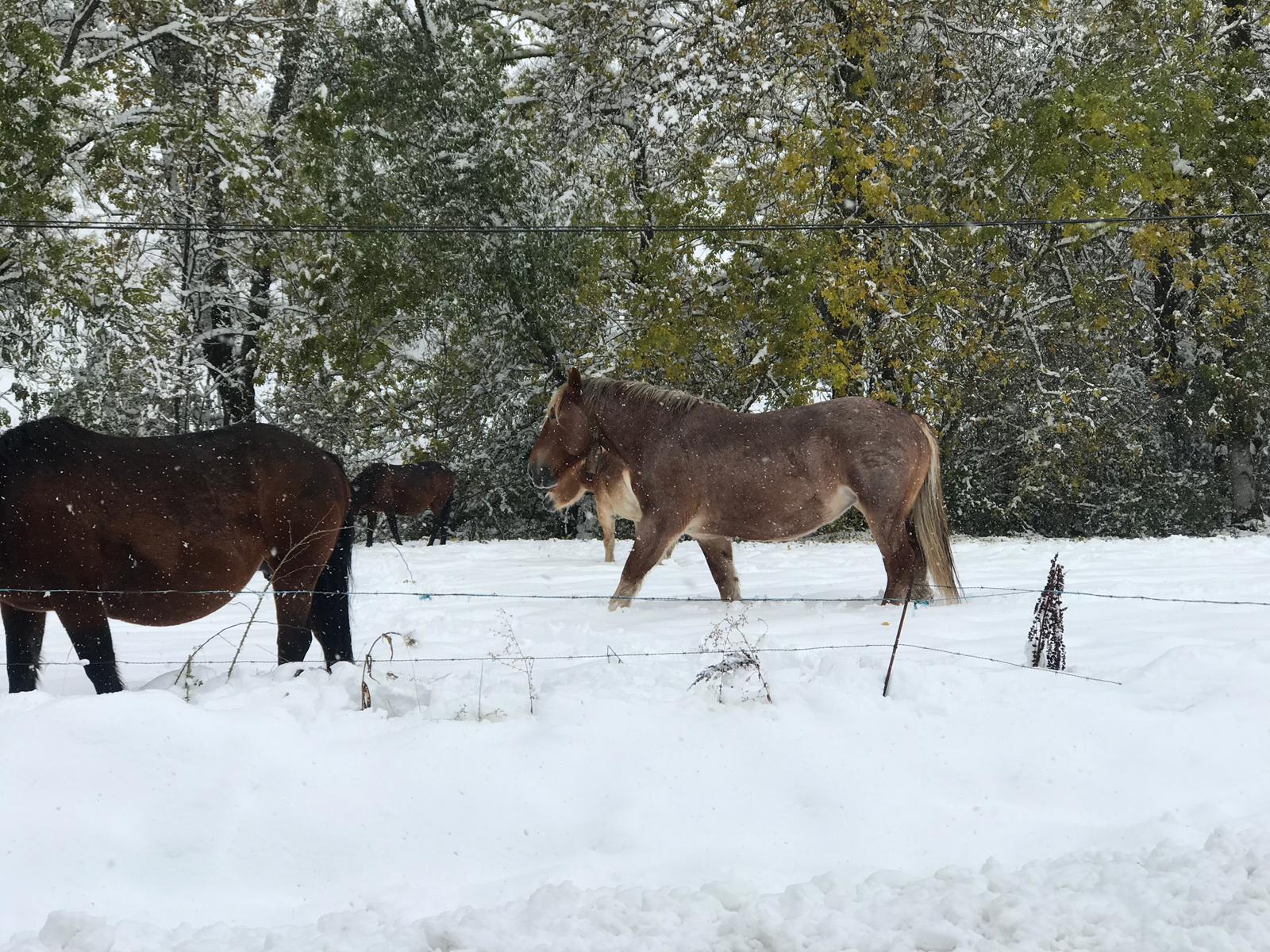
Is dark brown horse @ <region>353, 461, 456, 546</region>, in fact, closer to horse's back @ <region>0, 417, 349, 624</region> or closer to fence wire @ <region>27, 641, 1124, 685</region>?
fence wire @ <region>27, 641, 1124, 685</region>

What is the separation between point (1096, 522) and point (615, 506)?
510 inches

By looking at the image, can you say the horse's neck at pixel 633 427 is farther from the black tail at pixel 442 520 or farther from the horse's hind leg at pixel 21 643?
the black tail at pixel 442 520

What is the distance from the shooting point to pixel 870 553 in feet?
40.2

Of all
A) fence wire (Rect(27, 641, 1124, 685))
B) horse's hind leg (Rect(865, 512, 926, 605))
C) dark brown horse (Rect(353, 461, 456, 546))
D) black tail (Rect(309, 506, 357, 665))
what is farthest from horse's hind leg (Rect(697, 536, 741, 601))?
dark brown horse (Rect(353, 461, 456, 546))

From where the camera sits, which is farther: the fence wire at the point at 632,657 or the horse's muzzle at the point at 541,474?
the horse's muzzle at the point at 541,474

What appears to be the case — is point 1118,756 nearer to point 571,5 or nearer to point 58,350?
point 571,5

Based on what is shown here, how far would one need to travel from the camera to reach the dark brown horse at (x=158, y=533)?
16.5 ft

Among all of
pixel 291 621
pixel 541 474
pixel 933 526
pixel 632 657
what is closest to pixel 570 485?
pixel 541 474

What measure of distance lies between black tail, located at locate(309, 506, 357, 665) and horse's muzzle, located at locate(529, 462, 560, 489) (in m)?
2.40

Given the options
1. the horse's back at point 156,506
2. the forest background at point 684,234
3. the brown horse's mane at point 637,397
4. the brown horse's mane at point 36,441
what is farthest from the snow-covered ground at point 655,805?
the forest background at point 684,234

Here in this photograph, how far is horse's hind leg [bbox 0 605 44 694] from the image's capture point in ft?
16.9

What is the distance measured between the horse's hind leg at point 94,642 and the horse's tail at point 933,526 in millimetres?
5160

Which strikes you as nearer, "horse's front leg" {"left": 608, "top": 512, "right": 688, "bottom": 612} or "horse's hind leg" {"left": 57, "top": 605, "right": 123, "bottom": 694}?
A: "horse's hind leg" {"left": 57, "top": 605, "right": 123, "bottom": 694}

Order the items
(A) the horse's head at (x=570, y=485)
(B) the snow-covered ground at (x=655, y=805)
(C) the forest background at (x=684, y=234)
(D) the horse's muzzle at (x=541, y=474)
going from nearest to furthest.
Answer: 1. (B) the snow-covered ground at (x=655, y=805)
2. (D) the horse's muzzle at (x=541, y=474)
3. (A) the horse's head at (x=570, y=485)
4. (C) the forest background at (x=684, y=234)
